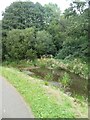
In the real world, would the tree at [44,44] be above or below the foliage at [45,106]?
above

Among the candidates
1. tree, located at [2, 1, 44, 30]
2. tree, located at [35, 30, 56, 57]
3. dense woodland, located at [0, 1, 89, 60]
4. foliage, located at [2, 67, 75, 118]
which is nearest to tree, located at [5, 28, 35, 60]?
dense woodland, located at [0, 1, 89, 60]

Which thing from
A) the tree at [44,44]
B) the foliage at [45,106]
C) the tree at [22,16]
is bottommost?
the foliage at [45,106]

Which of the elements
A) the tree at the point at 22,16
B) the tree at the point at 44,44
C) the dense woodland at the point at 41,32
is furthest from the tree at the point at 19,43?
the tree at the point at 22,16

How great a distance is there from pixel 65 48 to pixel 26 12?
12.3 m

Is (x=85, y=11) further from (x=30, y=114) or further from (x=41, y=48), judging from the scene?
(x=30, y=114)

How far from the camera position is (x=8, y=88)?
13102mm

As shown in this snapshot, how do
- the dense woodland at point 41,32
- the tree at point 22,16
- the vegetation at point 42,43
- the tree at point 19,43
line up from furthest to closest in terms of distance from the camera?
the tree at point 22,16
the tree at point 19,43
the dense woodland at point 41,32
the vegetation at point 42,43

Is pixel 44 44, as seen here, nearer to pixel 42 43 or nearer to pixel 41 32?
pixel 42 43

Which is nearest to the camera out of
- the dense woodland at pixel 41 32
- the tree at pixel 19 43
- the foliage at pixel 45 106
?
the foliage at pixel 45 106

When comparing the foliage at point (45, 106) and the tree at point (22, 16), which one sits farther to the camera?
the tree at point (22, 16)

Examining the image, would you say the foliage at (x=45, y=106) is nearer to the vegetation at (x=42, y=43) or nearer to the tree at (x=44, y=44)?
the vegetation at (x=42, y=43)

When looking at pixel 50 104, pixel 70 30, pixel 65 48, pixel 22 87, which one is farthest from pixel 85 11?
pixel 50 104

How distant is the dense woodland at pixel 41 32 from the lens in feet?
74.4

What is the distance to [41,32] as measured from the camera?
34344 mm
